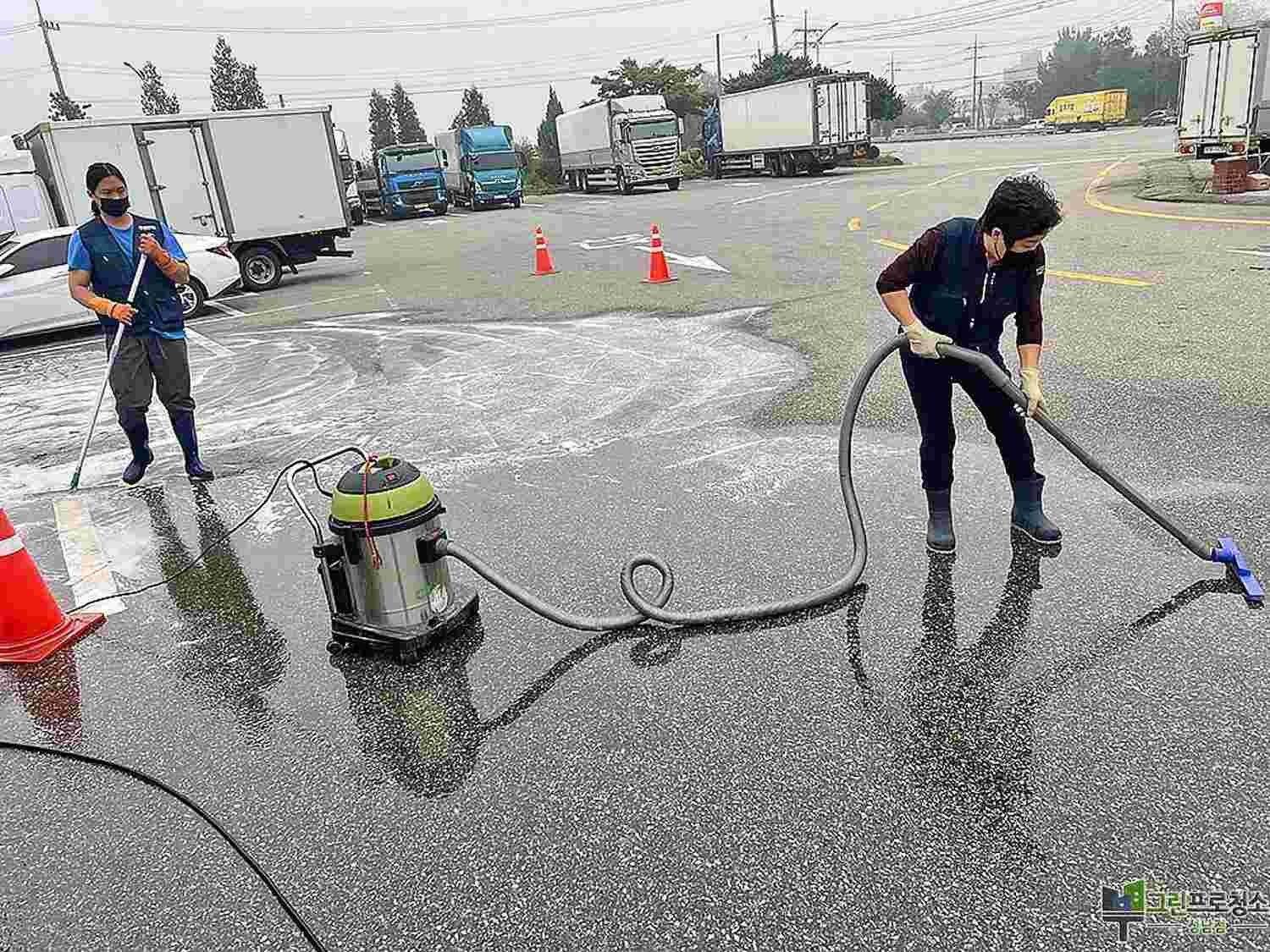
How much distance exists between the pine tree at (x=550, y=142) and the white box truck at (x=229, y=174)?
90.8 feet

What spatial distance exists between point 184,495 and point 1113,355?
22.6ft

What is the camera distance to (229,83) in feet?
221

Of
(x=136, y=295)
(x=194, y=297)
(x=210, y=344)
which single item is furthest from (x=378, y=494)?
(x=194, y=297)

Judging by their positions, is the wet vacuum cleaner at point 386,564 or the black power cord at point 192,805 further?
the wet vacuum cleaner at point 386,564

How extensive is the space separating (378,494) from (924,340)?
89.2 inches

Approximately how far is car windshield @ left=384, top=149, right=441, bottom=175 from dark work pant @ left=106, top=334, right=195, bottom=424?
2975cm

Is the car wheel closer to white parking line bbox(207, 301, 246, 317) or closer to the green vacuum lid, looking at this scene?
white parking line bbox(207, 301, 246, 317)

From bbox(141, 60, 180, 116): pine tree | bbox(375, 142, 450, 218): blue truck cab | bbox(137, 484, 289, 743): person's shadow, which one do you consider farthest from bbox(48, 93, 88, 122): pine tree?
bbox(137, 484, 289, 743): person's shadow

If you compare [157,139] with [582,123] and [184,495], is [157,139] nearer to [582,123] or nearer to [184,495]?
[184,495]

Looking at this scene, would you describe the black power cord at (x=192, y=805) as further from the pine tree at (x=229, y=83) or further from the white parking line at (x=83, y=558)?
the pine tree at (x=229, y=83)

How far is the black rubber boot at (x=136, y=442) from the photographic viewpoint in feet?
20.1

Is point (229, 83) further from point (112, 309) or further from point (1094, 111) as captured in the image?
point (112, 309)

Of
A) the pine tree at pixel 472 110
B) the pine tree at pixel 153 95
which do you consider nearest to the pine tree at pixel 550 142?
the pine tree at pixel 472 110

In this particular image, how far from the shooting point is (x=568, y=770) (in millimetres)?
3076
